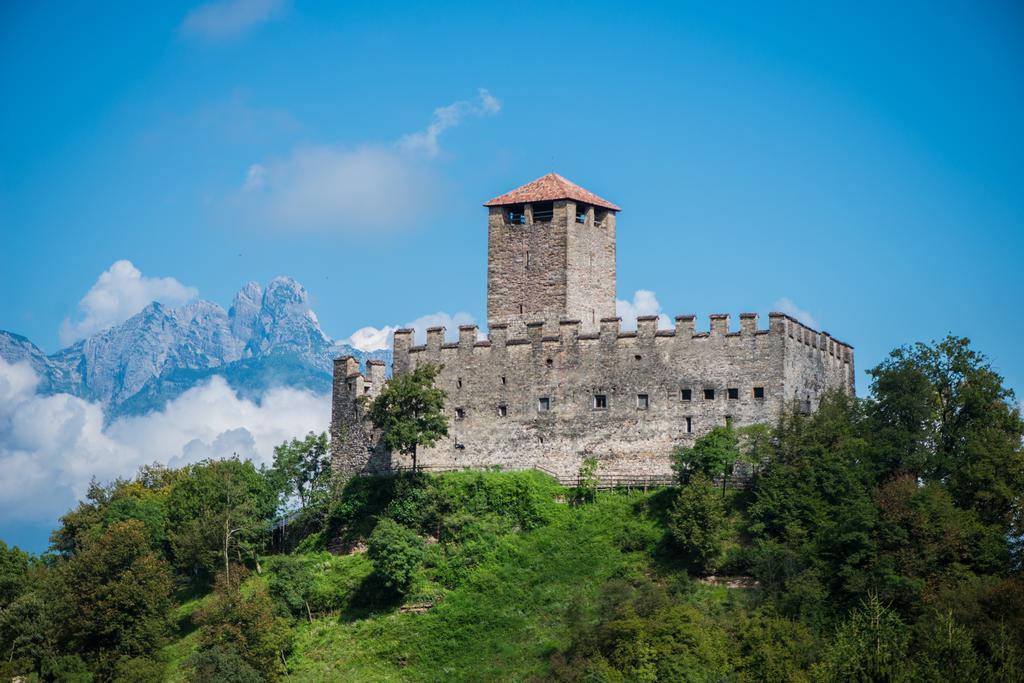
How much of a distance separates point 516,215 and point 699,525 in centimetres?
1904

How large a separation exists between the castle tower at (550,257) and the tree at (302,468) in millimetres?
9128

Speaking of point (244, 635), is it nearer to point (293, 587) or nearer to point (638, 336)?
point (293, 587)

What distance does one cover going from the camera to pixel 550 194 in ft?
214

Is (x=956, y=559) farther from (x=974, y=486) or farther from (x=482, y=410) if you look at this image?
(x=482, y=410)

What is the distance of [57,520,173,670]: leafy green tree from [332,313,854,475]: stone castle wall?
9.39 m

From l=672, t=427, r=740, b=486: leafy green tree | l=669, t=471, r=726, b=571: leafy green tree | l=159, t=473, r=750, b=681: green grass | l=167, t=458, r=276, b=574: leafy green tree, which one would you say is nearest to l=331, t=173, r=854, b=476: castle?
→ l=672, t=427, r=740, b=486: leafy green tree

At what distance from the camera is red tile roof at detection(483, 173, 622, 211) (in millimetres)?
65062

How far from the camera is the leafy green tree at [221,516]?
6041cm

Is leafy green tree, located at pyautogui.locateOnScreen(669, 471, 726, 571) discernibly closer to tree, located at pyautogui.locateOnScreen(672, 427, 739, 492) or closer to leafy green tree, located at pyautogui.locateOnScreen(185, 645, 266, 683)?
tree, located at pyautogui.locateOnScreen(672, 427, 739, 492)

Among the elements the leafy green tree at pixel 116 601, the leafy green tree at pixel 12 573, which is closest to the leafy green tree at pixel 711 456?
the leafy green tree at pixel 116 601

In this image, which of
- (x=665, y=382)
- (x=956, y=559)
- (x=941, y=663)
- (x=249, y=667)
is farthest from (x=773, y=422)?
(x=249, y=667)

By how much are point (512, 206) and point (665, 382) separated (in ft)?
39.2

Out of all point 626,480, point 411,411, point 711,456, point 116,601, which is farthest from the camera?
point 411,411

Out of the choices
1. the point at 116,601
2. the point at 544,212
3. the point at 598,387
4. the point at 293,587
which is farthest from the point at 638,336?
the point at 116,601
